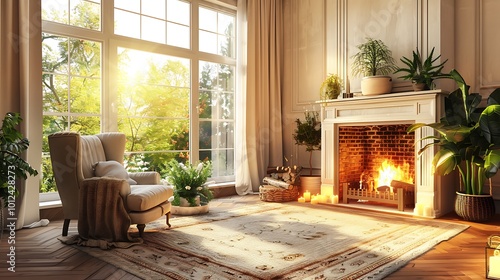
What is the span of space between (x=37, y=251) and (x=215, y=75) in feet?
11.5

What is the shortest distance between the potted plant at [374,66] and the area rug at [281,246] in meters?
1.49

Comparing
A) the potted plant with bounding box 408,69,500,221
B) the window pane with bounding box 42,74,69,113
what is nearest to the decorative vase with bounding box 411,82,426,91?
the potted plant with bounding box 408,69,500,221

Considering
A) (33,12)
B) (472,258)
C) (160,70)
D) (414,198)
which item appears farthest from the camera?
(160,70)

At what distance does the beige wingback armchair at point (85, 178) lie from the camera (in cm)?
302

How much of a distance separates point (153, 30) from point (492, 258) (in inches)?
171

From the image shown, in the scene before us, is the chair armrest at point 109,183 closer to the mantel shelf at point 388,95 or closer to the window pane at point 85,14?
the window pane at point 85,14

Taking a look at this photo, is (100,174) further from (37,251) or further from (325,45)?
(325,45)

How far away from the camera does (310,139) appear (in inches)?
211

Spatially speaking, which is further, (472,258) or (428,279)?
(472,258)

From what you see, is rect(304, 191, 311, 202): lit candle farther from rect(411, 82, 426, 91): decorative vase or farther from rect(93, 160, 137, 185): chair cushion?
rect(93, 160, 137, 185): chair cushion

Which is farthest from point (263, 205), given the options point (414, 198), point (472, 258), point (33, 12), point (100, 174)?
point (33, 12)

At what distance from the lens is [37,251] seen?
2803 millimetres

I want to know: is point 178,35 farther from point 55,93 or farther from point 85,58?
point 55,93

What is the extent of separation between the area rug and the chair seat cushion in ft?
0.96
